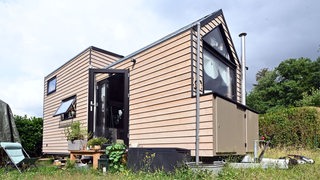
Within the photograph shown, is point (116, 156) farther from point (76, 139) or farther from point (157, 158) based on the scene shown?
point (76, 139)

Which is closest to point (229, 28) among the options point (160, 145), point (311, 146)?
point (160, 145)

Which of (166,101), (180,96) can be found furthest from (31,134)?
(180,96)

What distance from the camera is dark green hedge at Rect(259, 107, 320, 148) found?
12.0m

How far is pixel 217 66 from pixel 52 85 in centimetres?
849

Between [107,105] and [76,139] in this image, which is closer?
[76,139]

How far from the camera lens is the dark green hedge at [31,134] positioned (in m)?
15.2

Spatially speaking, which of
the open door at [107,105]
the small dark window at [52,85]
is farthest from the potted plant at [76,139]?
the small dark window at [52,85]

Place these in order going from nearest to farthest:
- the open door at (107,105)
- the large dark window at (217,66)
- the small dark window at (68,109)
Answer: the large dark window at (217,66), the open door at (107,105), the small dark window at (68,109)

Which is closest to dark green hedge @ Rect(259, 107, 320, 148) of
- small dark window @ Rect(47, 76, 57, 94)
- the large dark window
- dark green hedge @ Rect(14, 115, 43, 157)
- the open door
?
the large dark window

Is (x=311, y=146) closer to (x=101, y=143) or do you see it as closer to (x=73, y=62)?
(x=101, y=143)

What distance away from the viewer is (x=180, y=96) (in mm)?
6535

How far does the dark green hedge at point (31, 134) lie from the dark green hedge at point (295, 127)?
10332 mm

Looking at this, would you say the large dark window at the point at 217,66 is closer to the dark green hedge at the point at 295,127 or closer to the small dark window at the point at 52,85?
the dark green hedge at the point at 295,127

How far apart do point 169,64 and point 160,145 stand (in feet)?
5.57
